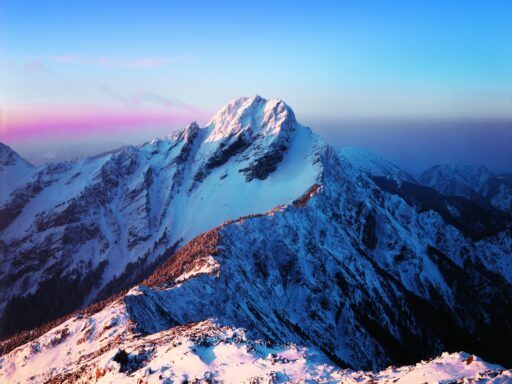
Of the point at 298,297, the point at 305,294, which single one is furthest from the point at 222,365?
the point at 305,294

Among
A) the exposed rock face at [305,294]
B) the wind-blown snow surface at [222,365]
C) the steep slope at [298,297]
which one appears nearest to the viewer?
the wind-blown snow surface at [222,365]

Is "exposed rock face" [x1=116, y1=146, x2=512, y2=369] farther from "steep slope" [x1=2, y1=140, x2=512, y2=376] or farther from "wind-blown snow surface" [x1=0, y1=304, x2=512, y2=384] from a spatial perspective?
"wind-blown snow surface" [x1=0, y1=304, x2=512, y2=384]

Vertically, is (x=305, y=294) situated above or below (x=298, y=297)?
above

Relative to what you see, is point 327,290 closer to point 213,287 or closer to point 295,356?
point 213,287

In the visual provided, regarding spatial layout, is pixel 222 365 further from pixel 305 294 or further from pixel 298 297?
pixel 305 294

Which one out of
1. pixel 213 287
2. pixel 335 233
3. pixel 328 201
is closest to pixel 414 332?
pixel 335 233

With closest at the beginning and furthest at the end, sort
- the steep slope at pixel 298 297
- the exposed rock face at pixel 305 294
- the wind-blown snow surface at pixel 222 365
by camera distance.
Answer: the wind-blown snow surface at pixel 222 365 < the steep slope at pixel 298 297 < the exposed rock face at pixel 305 294

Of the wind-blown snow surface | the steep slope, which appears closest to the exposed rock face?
the steep slope

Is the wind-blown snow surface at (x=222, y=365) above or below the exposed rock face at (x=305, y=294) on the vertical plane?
above

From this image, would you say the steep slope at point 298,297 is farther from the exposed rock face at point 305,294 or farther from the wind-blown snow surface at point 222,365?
the wind-blown snow surface at point 222,365

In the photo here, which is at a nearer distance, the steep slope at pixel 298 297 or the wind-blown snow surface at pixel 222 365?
the wind-blown snow surface at pixel 222 365

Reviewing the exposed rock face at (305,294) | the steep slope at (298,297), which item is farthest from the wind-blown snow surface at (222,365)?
the exposed rock face at (305,294)
